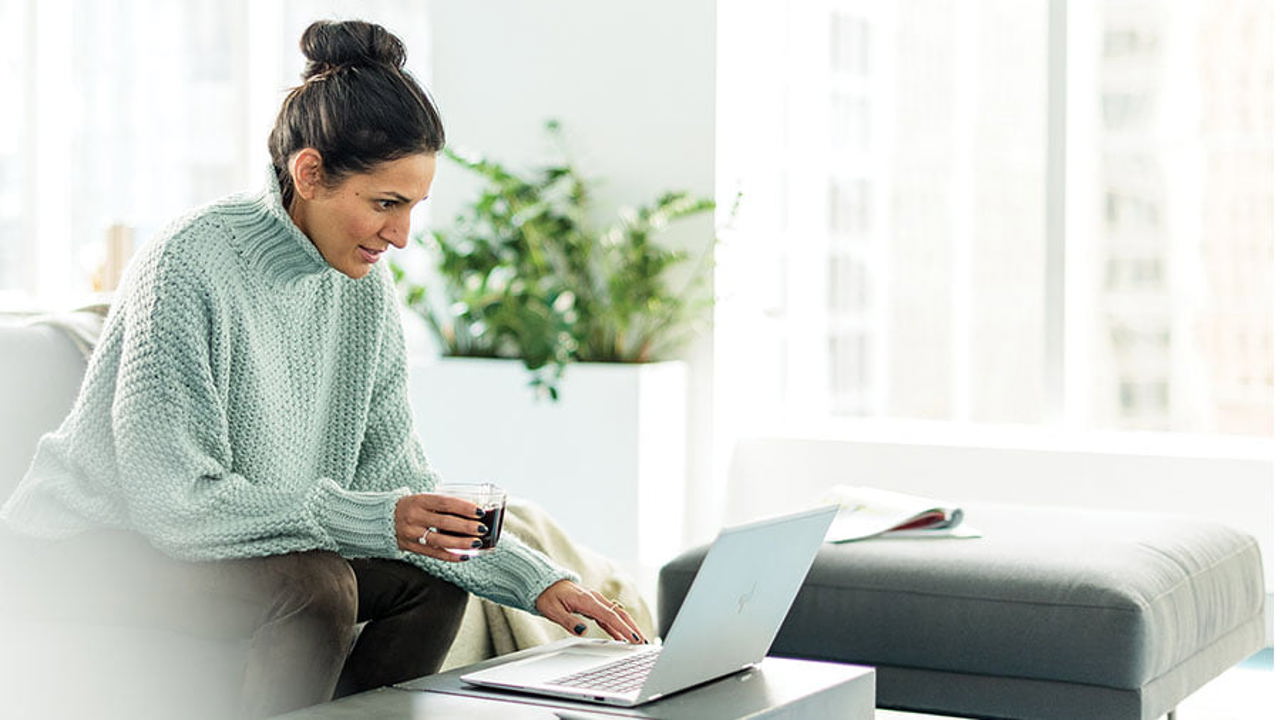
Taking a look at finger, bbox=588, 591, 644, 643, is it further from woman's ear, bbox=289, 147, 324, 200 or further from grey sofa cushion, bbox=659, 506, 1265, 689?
grey sofa cushion, bbox=659, 506, 1265, 689

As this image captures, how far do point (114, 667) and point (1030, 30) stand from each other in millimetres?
3491

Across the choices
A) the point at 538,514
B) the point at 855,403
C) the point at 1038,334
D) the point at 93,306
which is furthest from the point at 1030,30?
the point at 93,306

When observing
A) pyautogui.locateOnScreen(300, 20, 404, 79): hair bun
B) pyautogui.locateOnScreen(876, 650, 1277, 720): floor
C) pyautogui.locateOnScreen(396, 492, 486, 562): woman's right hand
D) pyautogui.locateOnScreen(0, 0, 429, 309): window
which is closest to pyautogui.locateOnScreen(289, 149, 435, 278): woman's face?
pyautogui.locateOnScreen(300, 20, 404, 79): hair bun

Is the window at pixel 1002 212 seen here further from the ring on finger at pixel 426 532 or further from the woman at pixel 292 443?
the ring on finger at pixel 426 532

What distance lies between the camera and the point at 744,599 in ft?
6.15

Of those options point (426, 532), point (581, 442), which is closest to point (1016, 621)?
point (426, 532)

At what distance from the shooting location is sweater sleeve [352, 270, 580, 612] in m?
2.18

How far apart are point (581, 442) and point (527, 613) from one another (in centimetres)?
199

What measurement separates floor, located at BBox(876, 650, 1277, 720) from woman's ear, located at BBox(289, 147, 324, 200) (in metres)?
1.76

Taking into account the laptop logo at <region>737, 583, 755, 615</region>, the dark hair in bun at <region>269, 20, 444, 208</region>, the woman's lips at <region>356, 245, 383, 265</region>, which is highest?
the dark hair in bun at <region>269, 20, 444, 208</region>

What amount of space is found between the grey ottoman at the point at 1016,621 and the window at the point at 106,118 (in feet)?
11.6

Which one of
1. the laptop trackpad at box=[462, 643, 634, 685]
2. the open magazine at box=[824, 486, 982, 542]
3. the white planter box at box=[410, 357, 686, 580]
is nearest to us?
the laptop trackpad at box=[462, 643, 634, 685]

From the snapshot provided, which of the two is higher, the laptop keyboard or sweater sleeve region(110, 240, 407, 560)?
sweater sleeve region(110, 240, 407, 560)

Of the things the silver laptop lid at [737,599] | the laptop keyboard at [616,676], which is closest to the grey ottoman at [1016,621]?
the silver laptop lid at [737,599]
